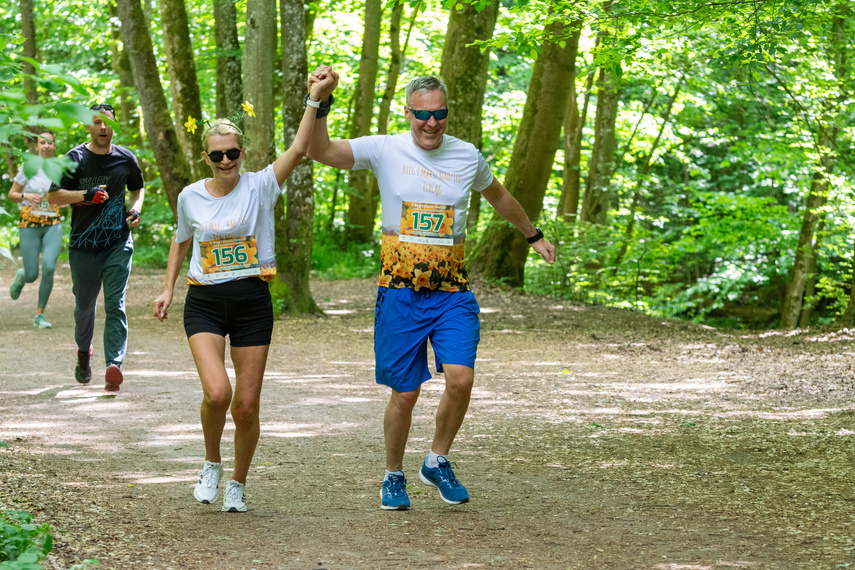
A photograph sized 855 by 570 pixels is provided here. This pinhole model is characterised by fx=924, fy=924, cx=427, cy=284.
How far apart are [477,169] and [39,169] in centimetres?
266

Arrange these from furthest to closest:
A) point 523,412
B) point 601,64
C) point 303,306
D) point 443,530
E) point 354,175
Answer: point 354,175, point 303,306, point 601,64, point 523,412, point 443,530

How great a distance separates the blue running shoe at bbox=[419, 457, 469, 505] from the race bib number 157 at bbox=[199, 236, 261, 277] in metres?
1.39

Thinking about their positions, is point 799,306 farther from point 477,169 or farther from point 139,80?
point 477,169

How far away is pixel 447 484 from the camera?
4.81m

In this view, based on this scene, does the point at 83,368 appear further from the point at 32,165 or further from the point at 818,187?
the point at 818,187

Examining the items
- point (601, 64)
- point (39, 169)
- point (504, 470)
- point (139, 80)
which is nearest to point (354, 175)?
point (139, 80)

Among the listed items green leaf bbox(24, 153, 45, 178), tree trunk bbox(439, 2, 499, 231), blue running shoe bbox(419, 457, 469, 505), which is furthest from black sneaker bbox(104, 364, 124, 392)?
tree trunk bbox(439, 2, 499, 231)

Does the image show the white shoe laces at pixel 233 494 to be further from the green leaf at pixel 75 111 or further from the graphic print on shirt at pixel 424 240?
the green leaf at pixel 75 111

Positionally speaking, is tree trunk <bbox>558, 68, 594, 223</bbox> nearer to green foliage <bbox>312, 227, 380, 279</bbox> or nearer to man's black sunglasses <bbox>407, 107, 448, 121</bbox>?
green foliage <bbox>312, 227, 380, 279</bbox>

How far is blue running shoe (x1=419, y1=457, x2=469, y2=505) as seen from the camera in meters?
4.80

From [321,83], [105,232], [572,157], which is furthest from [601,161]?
[321,83]

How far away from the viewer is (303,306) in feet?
45.0

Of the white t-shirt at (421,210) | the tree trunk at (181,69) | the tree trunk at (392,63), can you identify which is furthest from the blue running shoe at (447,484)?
the tree trunk at (392,63)

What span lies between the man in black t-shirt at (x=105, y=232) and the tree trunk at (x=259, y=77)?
15.8 feet
